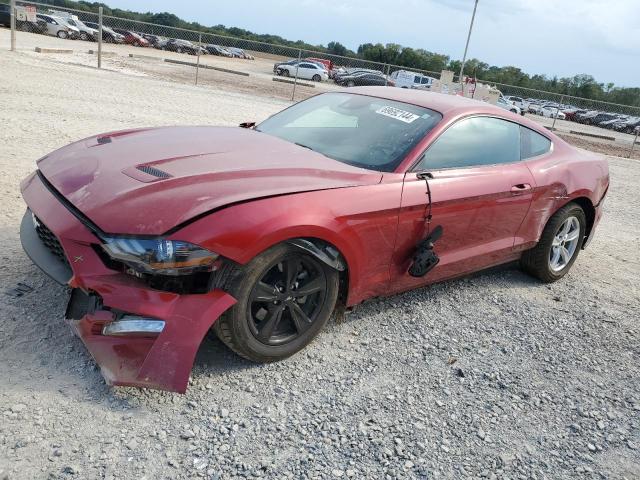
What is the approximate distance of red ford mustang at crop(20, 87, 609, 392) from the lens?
103 inches

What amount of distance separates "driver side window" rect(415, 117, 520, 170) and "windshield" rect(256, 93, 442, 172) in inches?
5.6

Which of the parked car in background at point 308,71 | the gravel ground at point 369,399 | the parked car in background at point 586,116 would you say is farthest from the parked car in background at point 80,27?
the gravel ground at point 369,399

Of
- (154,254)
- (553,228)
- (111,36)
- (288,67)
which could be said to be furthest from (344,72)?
(154,254)

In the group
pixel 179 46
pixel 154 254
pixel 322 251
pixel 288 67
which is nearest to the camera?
pixel 154 254

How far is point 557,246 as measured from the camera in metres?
4.96

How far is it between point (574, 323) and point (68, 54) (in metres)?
23.5

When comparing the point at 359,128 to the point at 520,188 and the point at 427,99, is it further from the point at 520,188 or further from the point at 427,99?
the point at 520,188

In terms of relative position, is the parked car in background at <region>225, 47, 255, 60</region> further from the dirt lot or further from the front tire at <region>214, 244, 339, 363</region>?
the front tire at <region>214, 244, 339, 363</region>

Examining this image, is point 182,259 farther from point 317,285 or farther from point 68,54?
point 68,54

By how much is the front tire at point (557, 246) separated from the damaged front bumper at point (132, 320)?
3.11 meters

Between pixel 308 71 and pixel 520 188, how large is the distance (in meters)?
38.9

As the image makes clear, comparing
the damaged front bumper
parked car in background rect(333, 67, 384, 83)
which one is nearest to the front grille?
the damaged front bumper

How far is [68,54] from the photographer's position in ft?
74.5

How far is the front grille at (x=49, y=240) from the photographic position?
288 cm
